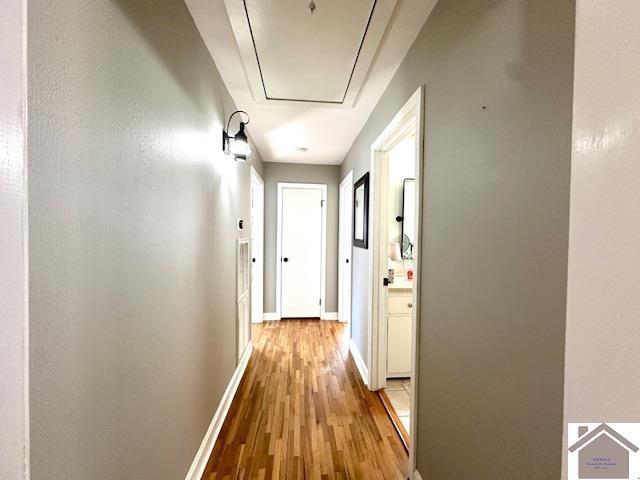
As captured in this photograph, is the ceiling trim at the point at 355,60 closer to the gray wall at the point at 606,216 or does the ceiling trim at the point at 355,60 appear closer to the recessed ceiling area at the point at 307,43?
the recessed ceiling area at the point at 307,43

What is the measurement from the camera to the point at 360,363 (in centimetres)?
269

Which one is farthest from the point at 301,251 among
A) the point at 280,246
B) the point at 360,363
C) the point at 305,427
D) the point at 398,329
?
the point at 305,427

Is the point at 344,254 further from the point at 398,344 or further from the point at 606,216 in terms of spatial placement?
the point at 606,216

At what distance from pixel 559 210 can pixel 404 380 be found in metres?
2.32

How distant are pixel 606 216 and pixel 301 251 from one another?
395 centimetres

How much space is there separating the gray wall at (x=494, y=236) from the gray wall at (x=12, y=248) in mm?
1119

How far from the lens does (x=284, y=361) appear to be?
2.88 m

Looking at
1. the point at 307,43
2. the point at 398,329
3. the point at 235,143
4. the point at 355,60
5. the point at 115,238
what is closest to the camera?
the point at 115,238

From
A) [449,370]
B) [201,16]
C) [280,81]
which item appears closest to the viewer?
[449,370]

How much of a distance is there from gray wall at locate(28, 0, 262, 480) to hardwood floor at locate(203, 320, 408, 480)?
1.20 ft

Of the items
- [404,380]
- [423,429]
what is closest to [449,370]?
[423,429]

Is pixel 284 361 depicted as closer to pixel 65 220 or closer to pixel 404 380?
pixel 404 380

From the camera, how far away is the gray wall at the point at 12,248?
1.55ft

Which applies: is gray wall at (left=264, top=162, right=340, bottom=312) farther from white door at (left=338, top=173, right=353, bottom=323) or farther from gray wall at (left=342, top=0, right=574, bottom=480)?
gray wall at (left=342, top=0, right=574, bottom=480)
